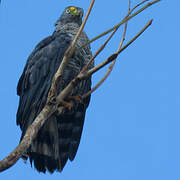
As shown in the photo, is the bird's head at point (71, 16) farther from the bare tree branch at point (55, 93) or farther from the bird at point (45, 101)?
the bare tree branch at point (55, 93)

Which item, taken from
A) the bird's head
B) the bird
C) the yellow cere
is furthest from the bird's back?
the yellow cere

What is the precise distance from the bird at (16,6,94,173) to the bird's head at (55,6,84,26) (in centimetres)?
84

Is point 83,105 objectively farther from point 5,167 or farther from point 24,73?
point 5,167

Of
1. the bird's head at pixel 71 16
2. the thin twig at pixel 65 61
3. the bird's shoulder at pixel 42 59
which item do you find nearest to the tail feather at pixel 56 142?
the bird's shoulder at pixel 42 59

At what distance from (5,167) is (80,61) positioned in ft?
11.3

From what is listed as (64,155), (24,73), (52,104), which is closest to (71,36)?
(24,73)

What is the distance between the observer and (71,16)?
724 cm

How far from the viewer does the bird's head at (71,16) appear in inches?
283

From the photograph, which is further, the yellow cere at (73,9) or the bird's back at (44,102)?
the yellow cere at (73,9)

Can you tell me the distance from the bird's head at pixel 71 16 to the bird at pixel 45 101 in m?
0.84

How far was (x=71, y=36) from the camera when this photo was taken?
6.41m

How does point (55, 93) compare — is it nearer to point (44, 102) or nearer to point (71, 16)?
point (44, 102)

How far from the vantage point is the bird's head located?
7.20 meters

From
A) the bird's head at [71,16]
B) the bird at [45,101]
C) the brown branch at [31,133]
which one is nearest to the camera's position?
the brown branch at [31,133]
